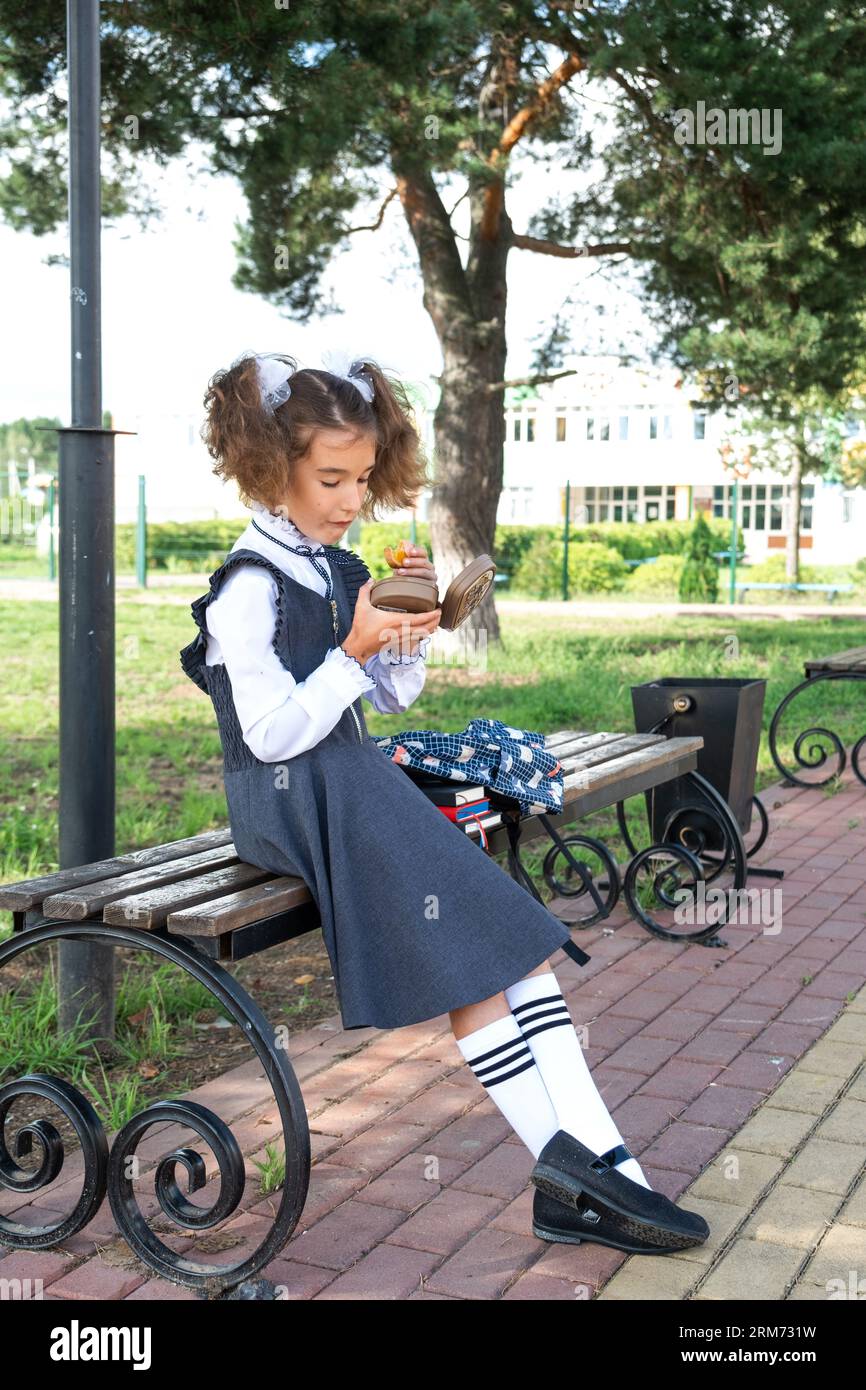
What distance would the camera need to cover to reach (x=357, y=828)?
2.47 m

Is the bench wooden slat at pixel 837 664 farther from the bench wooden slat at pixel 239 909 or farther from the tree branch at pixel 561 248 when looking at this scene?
the tree branch at pixel 561 248

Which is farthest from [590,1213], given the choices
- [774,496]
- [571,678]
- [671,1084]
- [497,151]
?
[774,496]

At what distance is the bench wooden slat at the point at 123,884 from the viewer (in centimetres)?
A: 242

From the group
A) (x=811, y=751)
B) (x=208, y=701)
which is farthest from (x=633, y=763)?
(x=208, y=701)

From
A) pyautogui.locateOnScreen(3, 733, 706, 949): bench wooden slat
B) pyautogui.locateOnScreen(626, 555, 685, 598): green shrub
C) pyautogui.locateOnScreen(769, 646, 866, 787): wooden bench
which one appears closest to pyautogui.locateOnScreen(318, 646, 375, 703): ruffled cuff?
pyautogui.locateOnScreen(3, 733, 706, 949): bench wooden slat

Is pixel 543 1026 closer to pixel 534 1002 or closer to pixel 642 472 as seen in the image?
pixel 534 1002

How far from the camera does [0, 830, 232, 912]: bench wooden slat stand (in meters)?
2.47

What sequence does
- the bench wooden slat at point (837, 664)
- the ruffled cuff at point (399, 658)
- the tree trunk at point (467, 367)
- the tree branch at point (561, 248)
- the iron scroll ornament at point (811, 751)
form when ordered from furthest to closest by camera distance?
the tree branch at point (561, 248)
the tree trunk at point (467, 367)
the iron scroll ornament at point (811, 751)
the bench wooden slat at point (837, 664)
the ruffled cuff at point (399, 658)

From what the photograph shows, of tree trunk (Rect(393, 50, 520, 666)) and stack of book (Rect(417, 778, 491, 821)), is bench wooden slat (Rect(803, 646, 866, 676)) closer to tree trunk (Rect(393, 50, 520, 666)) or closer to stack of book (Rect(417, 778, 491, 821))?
stack of book (Rect(417, 778, 491, 821))

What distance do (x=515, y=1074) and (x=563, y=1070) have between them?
0.28ft

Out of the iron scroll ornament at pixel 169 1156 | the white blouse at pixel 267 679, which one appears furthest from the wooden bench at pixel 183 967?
the white blouse at pixel 267 679

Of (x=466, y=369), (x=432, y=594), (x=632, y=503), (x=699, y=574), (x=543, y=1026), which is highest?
(x=632, y=503)

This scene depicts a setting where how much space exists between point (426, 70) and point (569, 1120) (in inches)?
224
